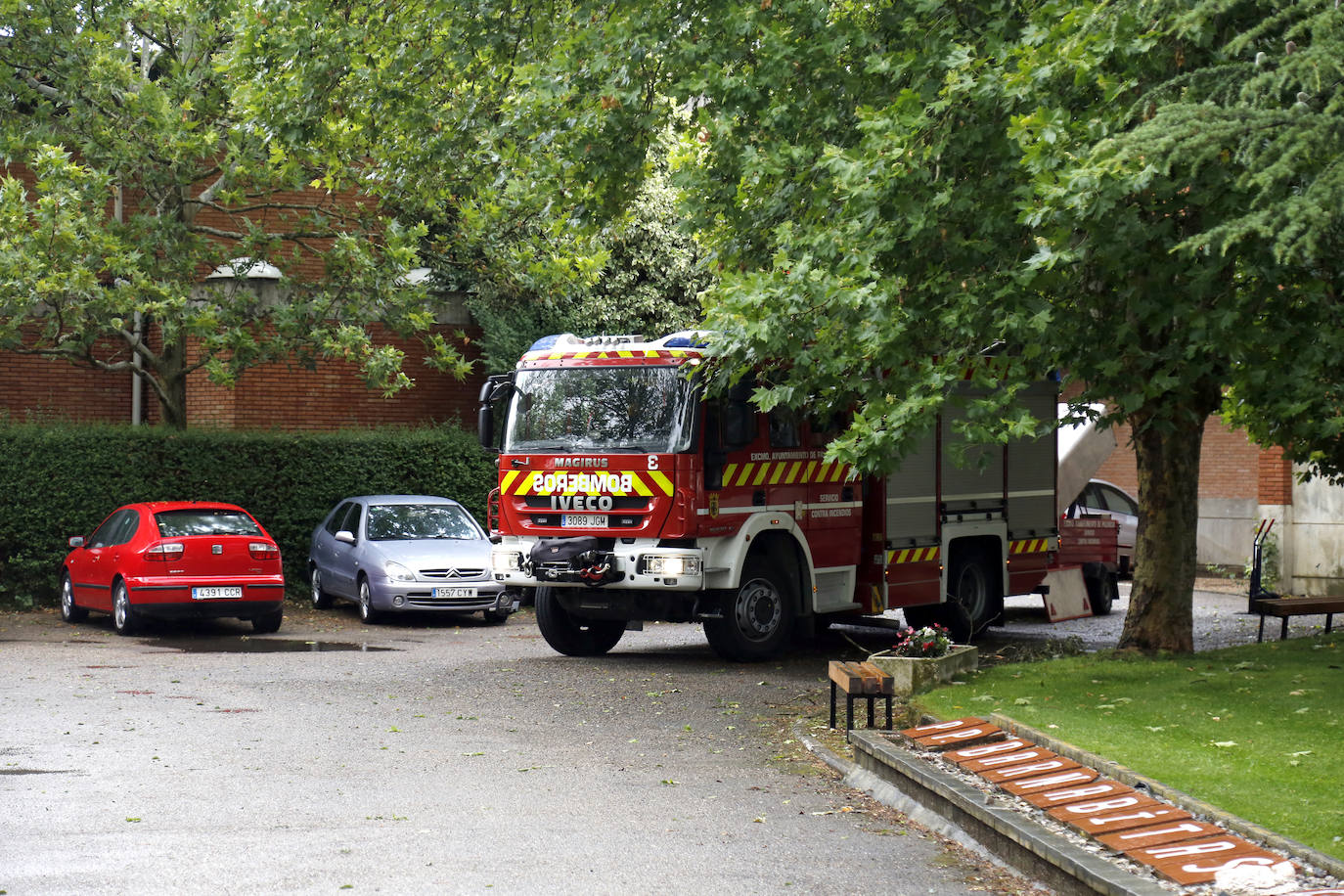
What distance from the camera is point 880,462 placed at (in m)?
11.1

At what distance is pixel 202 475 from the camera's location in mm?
21625

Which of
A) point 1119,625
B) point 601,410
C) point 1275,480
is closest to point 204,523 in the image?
point 601,410

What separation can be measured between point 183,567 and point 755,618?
6.69 m

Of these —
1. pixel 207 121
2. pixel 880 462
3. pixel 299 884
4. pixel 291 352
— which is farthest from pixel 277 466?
pixel 299 884

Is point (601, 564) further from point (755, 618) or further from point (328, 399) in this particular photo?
point (328, 399)

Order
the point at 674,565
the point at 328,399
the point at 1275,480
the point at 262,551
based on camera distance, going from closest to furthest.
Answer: the point at 674,565 < the point at 262,551 < the point at 1275,480 < the point at 328,399

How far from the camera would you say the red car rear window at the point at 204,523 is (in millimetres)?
17609

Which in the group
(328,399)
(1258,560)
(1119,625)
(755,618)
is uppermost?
(328,399)

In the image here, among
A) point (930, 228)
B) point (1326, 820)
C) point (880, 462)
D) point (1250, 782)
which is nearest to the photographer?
point (1326, 820)

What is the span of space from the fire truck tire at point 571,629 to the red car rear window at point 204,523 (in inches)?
168

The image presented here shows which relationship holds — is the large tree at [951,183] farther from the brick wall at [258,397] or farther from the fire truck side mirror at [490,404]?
the brick wall at [258,397]

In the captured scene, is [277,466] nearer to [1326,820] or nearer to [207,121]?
[207,121]

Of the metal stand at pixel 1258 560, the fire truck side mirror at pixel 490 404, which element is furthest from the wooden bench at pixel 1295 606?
the fire truck side mirror at pixel 490 404

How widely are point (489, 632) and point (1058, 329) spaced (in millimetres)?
9861
